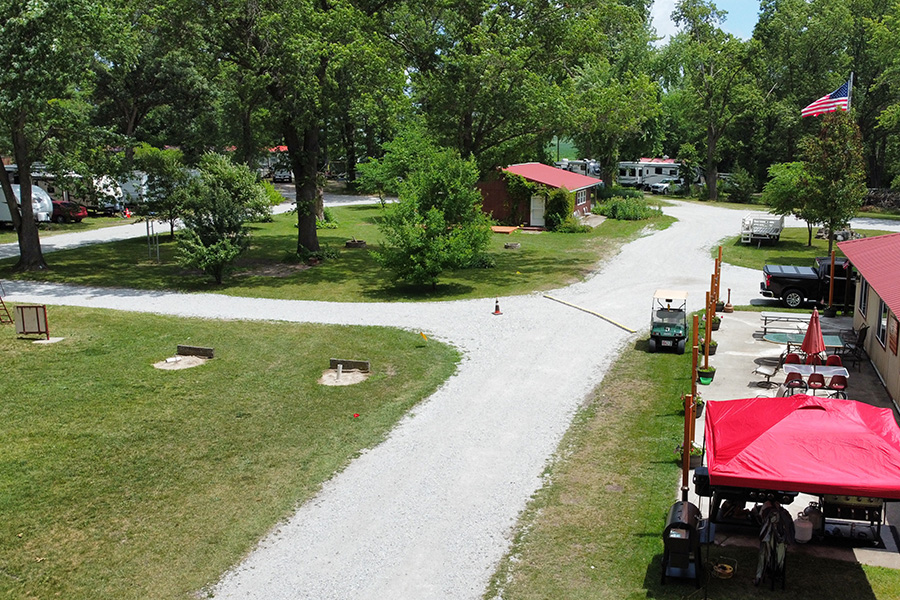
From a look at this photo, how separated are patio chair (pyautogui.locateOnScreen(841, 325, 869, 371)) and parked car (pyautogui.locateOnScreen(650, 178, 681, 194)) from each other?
49.1m

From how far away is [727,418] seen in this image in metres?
10.4

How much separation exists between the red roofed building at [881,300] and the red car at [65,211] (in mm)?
37549

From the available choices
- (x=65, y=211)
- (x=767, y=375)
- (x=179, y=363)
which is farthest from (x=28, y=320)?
(x=65, y=211)

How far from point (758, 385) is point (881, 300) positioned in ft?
10.3

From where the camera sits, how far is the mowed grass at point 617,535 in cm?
923

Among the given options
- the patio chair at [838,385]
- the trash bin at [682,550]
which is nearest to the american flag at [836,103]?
the patio chair at [838,385]

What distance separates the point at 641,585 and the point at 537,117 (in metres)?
23.9

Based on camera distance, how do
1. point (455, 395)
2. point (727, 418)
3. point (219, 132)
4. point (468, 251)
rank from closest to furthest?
point (727, 418) < point (455, 395) < point (468, 251) < point (219, 132)

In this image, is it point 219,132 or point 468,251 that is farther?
point 219,132

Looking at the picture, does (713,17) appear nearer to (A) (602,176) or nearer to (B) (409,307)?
(A) (602,176)

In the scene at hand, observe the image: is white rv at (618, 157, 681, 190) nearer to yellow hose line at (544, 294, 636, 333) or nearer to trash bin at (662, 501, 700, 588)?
yellow hose line at (544, 294, 636, 333)

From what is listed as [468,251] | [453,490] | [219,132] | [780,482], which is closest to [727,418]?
[780,482]

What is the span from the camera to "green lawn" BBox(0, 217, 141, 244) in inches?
1473

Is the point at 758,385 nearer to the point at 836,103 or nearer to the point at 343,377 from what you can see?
the point at 343,377
